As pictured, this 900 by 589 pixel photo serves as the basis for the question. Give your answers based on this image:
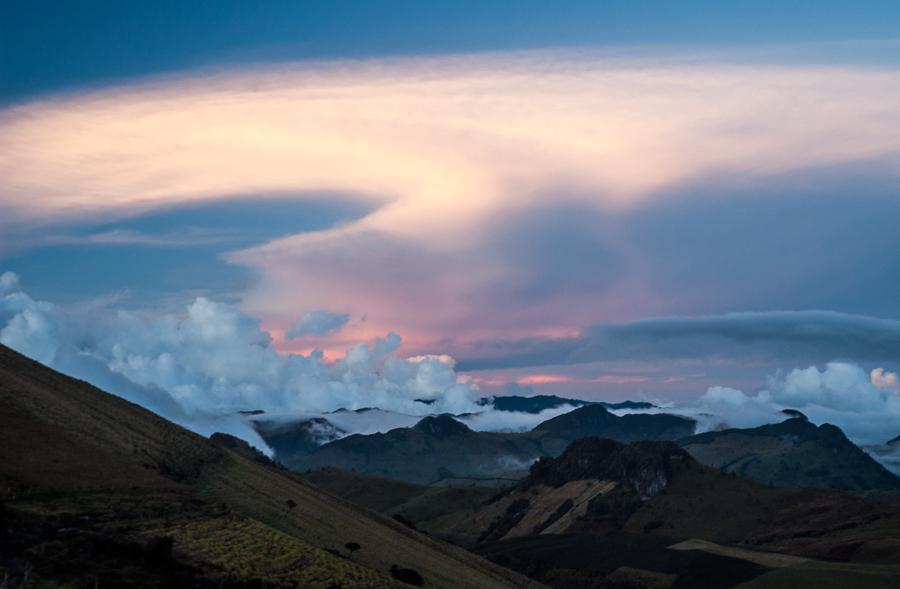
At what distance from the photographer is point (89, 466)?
7038 centimetres

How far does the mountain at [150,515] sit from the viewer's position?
52.3m

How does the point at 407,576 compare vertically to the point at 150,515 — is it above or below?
below

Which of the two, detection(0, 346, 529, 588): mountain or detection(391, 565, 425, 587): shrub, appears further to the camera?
detection(391, 565, 425, 587): shrub

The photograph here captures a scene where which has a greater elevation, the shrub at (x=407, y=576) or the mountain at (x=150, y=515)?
the mountain at (x=150, y=515)

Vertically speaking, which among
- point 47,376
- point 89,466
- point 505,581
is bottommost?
point 505,581

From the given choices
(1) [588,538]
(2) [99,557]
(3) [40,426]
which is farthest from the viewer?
(1) [588,538]

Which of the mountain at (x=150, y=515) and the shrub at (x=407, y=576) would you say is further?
the shrub at (x=407, y=576)

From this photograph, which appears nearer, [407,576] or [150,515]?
[150,515]

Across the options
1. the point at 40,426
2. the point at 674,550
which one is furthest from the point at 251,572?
the point at 674,550

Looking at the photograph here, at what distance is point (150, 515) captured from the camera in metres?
64.1

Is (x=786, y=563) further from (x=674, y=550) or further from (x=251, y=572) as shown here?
(x=251, y=572)

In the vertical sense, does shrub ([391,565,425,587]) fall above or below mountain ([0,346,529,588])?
below

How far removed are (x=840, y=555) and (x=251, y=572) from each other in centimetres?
11663

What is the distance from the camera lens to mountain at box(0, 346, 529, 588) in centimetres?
5228
